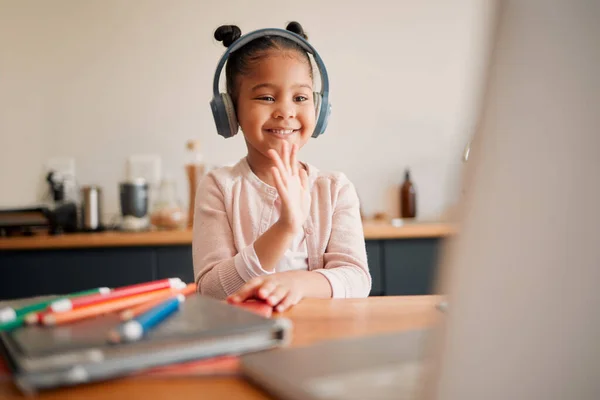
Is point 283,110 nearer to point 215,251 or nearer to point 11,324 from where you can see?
point 215,251

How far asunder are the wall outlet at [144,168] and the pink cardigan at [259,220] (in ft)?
4.42

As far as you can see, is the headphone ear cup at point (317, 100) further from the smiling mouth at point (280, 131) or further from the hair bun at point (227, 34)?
the hair bun at point (227, 34)

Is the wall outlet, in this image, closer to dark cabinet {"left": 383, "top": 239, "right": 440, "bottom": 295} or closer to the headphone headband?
dark cabinet {"left": 383, "top": 239, "right": 440, "bottom": 295}

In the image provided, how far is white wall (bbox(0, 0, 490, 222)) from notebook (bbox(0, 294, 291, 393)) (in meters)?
2.14

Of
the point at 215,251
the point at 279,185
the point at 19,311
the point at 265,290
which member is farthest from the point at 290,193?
the point at 19,311

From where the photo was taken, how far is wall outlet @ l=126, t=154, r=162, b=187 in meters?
2.54

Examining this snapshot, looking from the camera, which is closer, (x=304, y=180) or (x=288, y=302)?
(x=288, y=302)

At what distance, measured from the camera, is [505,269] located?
261 millimetres

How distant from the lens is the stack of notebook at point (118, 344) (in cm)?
37

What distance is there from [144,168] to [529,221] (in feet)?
7.96

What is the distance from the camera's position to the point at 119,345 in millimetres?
405

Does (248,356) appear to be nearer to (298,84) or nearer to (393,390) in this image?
(393,390)

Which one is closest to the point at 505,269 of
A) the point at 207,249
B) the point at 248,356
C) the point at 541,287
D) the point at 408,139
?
the point at 541,287

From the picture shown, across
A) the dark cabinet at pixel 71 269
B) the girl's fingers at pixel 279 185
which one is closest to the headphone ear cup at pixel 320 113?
the girl's fingers at pixel 279 185
